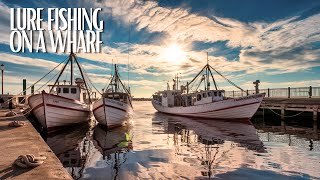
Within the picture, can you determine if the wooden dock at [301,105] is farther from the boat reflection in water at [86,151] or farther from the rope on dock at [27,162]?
the rope on dock at [27,162]

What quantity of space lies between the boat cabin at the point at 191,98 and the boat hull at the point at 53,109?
58.5 ft

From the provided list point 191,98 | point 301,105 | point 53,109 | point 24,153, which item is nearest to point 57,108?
point 53,109

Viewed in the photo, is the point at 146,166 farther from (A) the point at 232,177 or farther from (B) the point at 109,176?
(A) the point at 232,177

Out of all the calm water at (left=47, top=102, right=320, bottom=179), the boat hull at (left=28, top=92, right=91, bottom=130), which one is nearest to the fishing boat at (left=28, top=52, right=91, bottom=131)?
the boat hull at (left=28, top=92, right=91, bottom=130)

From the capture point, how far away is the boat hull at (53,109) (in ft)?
67.4

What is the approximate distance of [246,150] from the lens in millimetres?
14148

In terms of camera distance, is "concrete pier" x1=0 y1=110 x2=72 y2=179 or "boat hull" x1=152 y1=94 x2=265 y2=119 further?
"boat hull" x1=152 y1=94 x2=265 y2=119

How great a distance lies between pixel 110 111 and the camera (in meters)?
23.1

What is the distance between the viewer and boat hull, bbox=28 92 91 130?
20.5 m

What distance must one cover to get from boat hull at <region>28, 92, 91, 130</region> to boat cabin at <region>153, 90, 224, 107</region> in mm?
17846

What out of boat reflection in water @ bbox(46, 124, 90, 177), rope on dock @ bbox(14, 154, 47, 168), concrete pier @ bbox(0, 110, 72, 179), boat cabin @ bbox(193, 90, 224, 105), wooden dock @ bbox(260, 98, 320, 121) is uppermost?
boat cabin @ bbox(193, 90, 224, 105)

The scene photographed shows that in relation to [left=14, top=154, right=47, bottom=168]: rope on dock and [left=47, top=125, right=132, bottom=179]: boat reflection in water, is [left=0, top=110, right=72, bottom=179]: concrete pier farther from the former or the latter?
[left=47, top=125, right=132, bottom=179]: boat reflection in water

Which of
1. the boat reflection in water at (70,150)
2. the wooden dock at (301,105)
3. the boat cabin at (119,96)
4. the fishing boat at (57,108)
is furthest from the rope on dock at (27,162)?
the wooden dock at (301,105)

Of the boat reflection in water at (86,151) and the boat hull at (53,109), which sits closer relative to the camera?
the boat reflection in water at (86,151)
